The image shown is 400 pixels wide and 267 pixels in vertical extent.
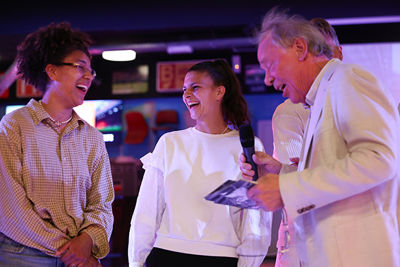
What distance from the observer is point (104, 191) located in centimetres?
216

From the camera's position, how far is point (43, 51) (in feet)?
7.11

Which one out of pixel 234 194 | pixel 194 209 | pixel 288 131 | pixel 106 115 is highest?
pixel 106 115

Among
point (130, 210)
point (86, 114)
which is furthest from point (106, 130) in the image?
point (130, 210)

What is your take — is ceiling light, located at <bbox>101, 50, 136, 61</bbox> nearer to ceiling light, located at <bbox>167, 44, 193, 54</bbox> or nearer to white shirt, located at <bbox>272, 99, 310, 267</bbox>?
ceiling light, located at <bbox>167, 44, 193, 54</bbox>

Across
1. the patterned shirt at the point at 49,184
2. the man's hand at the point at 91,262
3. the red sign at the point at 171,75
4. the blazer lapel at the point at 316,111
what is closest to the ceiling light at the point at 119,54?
the red sign at the point at 171,75

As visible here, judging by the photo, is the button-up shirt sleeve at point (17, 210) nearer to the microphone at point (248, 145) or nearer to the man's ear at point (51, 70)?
the man's ear at point (51, 70)

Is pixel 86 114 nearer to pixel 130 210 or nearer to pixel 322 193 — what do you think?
pixel 130 210

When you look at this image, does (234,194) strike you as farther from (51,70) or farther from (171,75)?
(171,75)

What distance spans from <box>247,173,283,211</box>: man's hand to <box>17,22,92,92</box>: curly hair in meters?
1.22

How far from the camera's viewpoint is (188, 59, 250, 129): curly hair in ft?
8.37

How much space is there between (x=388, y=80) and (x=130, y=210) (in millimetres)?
3729

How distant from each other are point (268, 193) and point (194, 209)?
2.93 ft

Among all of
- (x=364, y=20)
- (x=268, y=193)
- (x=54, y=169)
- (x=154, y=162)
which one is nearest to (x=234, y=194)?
(x=268, y=193)

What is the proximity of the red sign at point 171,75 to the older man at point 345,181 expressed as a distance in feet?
19.4
